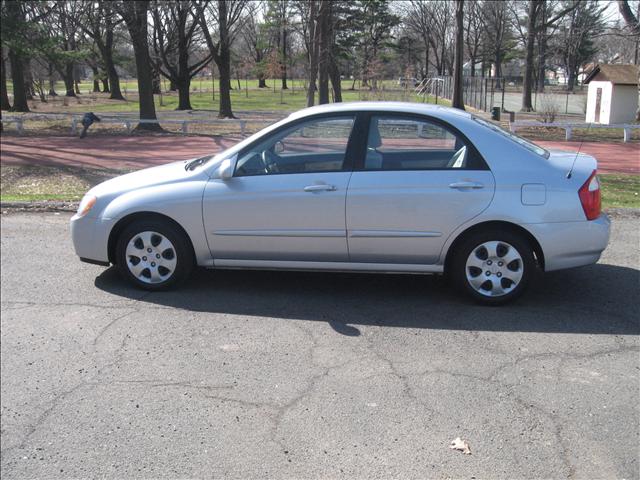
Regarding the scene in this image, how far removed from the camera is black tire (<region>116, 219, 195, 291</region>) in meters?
5.45

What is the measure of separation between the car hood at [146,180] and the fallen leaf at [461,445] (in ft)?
10.5

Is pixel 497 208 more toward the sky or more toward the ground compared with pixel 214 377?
more toward the sky

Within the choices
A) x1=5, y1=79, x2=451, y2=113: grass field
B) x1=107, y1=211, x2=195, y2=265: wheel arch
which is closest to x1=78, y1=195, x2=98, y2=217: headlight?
x1=107, y1=211, x2=195, y2=265: wheel arch

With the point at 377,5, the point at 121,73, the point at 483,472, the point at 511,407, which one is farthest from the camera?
the point at 121,73

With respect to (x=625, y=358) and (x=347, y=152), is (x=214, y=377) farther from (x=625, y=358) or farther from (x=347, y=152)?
(x=625, y=358)

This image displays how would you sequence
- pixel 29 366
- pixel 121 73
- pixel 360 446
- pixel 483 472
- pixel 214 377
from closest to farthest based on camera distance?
pixel 483 472 < pixel 360 446 < pixel 214 377 < pixel 29 366 < pixel 121 73

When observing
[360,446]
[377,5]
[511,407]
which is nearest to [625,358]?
[511,407]

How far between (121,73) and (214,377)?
340 feet

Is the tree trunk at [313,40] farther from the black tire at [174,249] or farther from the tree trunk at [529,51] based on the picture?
the black tire at [174,249]

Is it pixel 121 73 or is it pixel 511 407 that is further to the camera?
pixel 121 73

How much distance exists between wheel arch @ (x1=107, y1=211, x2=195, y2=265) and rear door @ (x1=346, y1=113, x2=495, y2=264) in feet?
4.82

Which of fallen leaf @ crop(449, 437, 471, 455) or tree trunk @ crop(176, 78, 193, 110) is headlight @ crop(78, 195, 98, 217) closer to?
fallen leaf @ crop(449, 437, 471, 455)

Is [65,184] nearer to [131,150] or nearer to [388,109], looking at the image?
[131,150]

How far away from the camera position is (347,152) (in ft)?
17.3
